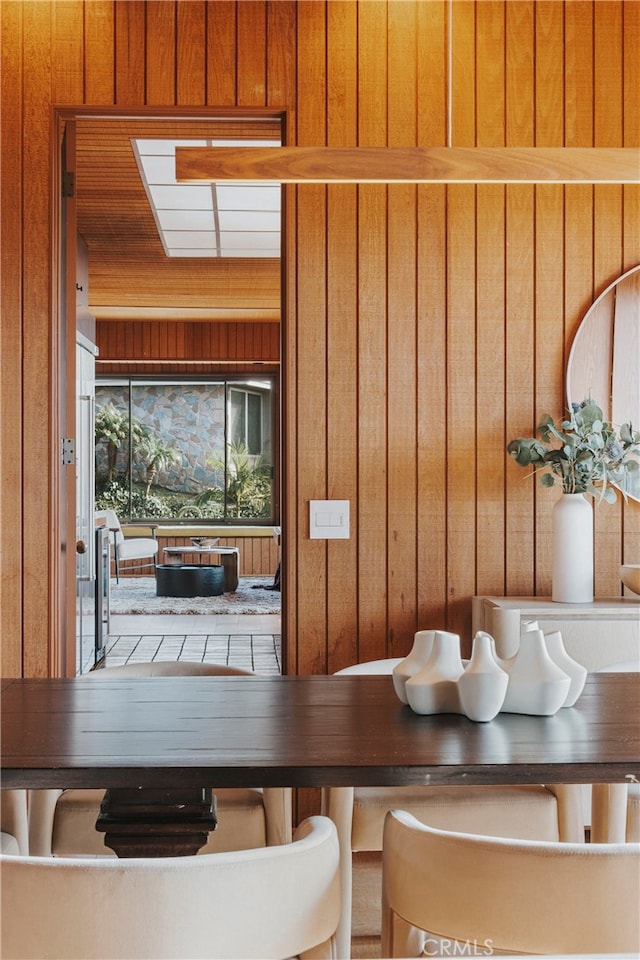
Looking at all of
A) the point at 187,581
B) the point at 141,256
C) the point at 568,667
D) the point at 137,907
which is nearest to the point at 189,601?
the point at 187,581

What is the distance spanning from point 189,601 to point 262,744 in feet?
24.5

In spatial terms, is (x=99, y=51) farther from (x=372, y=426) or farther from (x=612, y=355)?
(x=612, y=355)

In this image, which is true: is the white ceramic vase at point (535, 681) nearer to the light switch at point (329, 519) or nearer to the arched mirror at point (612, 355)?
the light switch at point (329, 519)

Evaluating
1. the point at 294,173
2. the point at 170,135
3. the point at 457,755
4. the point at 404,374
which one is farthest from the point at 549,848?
the point at 170,135

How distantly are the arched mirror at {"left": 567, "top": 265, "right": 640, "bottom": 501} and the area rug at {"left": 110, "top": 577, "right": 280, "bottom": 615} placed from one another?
5274mm

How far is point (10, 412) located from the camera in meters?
3.27

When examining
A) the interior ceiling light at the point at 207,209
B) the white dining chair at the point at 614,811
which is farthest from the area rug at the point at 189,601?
the white dining chair at the point at 614,811

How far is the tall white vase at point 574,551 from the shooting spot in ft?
10.4

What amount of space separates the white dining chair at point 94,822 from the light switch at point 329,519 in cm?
121

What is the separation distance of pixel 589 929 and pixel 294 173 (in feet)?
5.79

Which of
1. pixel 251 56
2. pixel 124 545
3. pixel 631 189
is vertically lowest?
pixel 124 545

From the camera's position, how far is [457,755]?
1.65 m

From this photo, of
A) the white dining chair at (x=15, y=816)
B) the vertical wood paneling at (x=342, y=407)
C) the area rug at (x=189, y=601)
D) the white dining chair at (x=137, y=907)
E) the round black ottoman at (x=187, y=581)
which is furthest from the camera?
the round black ottoman at (x=187, y=581)

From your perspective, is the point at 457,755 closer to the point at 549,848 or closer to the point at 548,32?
the point at 549,848
